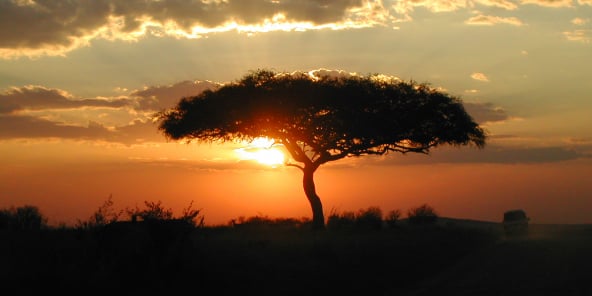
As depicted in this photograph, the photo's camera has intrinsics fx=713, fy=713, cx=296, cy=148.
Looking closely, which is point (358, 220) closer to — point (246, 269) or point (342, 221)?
point (342, 221)

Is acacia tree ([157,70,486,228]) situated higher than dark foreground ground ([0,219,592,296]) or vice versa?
acacia tree ([157,70,486,228])

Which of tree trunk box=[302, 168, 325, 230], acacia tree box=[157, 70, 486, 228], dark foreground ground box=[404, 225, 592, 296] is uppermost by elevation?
acacia tree box=[157, 70, 486, 228]

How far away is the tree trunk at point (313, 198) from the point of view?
139ft

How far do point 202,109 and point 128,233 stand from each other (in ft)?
80.5

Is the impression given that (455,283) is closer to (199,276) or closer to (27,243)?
(199,276)

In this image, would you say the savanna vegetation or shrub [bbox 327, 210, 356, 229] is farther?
shrub [bbox 327, 210, 356, 229]

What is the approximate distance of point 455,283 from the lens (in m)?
20.0

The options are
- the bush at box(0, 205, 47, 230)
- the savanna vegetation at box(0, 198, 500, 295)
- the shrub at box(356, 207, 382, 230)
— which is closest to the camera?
the savanna vegetation at box(0, 198, 500, 295)

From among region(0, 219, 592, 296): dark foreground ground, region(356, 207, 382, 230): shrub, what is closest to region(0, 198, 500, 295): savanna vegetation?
region(0, 219, 592, 296): dark foreground ground

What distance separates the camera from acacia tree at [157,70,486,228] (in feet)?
139

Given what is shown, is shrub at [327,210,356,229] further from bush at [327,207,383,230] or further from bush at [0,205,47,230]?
bush at [0,205,47,230]

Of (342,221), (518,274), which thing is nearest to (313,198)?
(342,221)

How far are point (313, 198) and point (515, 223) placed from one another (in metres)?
13.2

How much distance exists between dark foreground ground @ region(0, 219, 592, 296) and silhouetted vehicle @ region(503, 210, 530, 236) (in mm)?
18705
